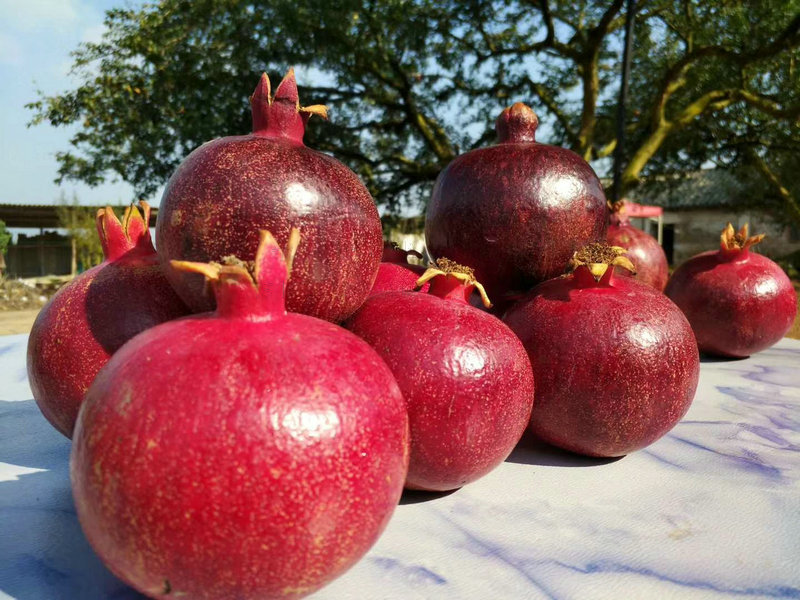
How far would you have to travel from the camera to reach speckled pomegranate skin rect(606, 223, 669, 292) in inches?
136

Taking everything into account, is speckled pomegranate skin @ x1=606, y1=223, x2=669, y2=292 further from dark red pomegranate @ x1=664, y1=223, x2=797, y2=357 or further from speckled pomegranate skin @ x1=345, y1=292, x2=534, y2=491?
speckled pomegranate skin @ x1=345, y1=292, x2=534, y2=491

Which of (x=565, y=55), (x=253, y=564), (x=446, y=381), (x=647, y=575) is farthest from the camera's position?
(x=565, y=55)

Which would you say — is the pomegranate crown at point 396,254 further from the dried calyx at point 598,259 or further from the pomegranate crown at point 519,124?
the dried calyx at point 598,259

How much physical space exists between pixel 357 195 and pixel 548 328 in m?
0.66

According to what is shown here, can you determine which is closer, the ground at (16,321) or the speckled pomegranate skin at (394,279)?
the speckled pomegranate skin at (394,279)

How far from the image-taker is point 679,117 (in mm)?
9672

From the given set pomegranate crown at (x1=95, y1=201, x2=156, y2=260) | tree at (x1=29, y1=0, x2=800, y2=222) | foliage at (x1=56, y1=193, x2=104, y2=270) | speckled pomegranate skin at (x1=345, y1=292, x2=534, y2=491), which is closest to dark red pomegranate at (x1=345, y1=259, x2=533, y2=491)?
speckled pomegranate skin at (x1=345, y1=292, x2=534, y2=491)

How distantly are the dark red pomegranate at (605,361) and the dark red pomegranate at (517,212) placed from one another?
213mm

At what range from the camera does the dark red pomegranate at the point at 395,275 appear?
1.94 metres

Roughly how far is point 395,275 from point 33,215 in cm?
1908

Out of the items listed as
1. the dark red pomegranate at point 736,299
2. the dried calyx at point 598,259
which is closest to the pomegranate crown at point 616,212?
the dark red pomegranate at point 736,299

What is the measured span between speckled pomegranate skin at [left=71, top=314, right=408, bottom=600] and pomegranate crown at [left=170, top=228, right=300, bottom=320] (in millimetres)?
45

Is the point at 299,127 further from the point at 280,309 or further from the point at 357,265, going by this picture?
the point at 280,309

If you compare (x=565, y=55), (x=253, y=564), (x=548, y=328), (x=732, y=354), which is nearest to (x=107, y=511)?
(x=253, y=564)
